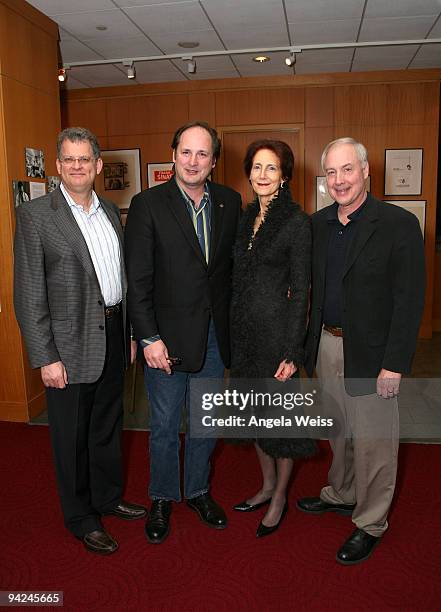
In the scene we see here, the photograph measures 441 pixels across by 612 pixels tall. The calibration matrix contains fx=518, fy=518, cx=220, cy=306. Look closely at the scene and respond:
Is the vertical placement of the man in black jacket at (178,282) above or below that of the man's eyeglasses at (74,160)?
below

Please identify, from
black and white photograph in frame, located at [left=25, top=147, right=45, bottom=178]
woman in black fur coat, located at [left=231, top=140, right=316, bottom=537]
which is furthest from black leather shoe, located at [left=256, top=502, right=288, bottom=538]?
black and white photograph in frame, located at [left=25, top=147, right=45, bottom=178]

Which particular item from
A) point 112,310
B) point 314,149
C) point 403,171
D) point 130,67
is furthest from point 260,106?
point 112,310

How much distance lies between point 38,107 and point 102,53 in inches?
64.0

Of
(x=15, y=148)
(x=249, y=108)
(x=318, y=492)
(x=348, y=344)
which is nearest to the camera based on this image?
(x=348, y=344)

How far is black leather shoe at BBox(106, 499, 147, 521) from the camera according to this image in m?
2.54

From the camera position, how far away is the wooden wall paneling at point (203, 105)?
6.49 meters

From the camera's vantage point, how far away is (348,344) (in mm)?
2164

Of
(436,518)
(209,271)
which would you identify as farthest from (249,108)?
(436,518)

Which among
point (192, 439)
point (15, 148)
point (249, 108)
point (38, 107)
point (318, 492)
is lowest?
point (318, 492)

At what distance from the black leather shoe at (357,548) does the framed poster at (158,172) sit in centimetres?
530

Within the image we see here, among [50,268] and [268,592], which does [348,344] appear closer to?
[268,592]

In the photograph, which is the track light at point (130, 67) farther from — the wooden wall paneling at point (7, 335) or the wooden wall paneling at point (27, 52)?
the wooden wall paneling at point (7, 335)

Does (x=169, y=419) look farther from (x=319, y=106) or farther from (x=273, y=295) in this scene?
(x=319, y=106)

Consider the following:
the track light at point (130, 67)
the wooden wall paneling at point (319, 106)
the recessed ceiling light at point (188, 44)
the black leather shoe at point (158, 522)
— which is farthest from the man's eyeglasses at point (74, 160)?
the wooden wall paneling at point (319, 106)
